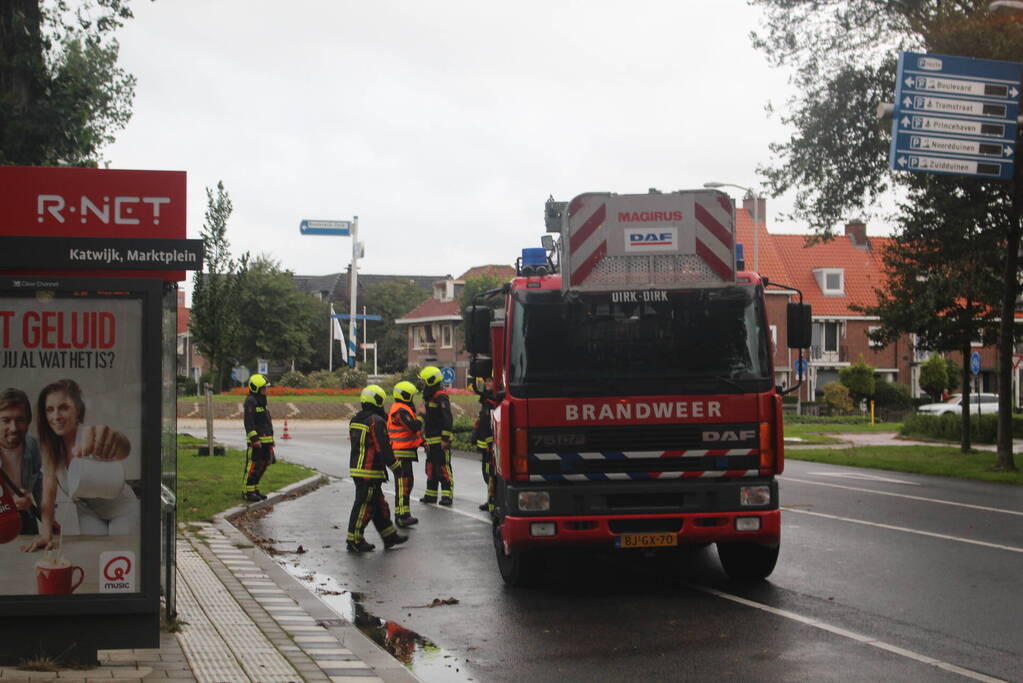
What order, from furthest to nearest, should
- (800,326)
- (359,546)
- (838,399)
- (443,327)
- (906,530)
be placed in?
(443,327) → (838,399) → (906,530) → (359,546) → (800,326)

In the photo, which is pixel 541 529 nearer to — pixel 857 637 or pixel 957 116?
pixel 857 637

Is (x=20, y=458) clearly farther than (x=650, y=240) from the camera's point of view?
No

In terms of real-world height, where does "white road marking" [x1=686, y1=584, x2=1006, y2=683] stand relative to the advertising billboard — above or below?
below

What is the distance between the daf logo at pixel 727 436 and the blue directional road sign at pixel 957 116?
8.78 meters

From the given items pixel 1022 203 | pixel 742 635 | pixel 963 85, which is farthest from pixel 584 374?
pixel 1022 203

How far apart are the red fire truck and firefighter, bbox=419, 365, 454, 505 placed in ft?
19.3

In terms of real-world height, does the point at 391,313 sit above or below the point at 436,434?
above

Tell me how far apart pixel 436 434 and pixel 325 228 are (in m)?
48.8

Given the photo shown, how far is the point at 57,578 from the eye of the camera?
6.51 metres

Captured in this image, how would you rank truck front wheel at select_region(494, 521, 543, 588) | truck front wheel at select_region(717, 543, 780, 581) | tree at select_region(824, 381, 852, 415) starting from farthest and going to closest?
tree at select_region(824, 381, 852, 415)
truck front wheel at select_region(717, 543, 780, 581)
truck front wheel at select_region(494, 521, 543, 588)

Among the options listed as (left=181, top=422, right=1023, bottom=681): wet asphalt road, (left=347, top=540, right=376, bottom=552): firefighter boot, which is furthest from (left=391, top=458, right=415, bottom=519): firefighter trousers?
(left=347, top=540, right=376, bottom=552): firefighter boot

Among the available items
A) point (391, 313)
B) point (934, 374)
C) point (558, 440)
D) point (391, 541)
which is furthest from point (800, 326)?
point (391, 313)

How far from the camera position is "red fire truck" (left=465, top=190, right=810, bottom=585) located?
9.45m

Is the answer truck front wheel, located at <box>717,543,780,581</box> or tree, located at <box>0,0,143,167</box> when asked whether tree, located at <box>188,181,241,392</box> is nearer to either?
tree, located at <box>0,0,143,167</box>
